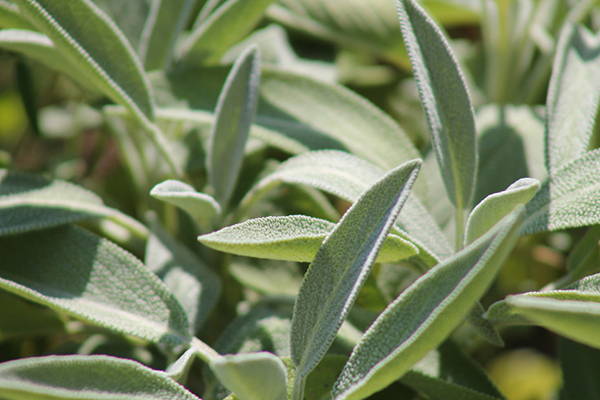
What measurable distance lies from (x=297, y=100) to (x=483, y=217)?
29 cm

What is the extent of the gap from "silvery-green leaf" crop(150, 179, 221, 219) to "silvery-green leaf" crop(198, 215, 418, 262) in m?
0.07

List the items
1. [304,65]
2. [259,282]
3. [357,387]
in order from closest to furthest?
[357,387] < [259,282] < [304,65]

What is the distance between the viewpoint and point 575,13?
705 millimetres

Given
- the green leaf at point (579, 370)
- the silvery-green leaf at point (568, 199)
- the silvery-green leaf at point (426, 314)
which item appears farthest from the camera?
the green leaf at point (579, 370)

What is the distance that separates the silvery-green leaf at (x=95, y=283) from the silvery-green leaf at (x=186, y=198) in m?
0.07

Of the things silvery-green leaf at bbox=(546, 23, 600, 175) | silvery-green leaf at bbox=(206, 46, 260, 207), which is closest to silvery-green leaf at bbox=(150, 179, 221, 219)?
silvery-green leaf at bbox=(206, 46, 260, 207)

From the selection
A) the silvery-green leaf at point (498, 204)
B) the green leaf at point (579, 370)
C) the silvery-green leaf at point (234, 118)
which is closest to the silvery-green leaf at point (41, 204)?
the silvery-green leaf at point (234, 118)

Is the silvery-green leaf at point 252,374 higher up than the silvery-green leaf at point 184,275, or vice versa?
the silvery-green leaf at point 252,374

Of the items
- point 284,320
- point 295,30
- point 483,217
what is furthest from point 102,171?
point 483,217

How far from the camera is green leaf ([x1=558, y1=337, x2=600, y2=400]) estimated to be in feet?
1.80

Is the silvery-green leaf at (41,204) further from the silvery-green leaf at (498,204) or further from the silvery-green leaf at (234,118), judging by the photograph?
the silvery-green leaf at (498,204)

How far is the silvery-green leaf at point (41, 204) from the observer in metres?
0.50

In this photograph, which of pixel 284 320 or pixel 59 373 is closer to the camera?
pixel 59 373

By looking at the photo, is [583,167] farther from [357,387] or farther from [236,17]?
[236,17]
